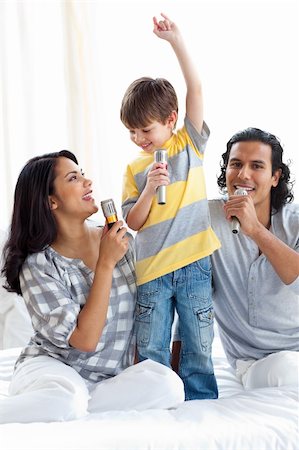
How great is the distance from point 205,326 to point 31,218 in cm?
53

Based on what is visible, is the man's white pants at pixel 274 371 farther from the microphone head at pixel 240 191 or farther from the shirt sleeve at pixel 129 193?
the shirt sleeve at pixel 129 193

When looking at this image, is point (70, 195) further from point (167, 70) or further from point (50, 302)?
point (167, 70)

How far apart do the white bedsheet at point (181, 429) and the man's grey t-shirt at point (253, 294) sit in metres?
0.32

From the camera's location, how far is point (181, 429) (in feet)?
5.62

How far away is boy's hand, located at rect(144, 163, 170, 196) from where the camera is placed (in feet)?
6.59

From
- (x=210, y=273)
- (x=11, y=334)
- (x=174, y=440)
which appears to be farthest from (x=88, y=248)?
(x=11, y=334)

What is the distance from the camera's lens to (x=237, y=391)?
217 centimetres

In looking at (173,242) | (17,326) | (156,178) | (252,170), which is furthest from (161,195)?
(17,326)

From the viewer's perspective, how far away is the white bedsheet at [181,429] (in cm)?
165

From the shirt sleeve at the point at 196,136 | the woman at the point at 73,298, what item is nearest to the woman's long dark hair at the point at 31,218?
the woman at the point at 73,298

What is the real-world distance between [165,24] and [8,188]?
1654 mm

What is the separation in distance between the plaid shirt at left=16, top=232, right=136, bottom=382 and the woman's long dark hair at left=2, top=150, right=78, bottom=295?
0.03m

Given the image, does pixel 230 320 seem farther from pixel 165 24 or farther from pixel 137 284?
pixel 165 24

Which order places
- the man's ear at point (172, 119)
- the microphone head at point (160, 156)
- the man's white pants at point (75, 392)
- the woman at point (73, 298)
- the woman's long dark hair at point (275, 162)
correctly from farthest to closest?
the woman's long dark hair at point (275, 162)
the man's ear at point (172, 119)
the microphone head at point (160, 156)
the woman at point (73, 298)
the man's white pants at point (75, 392)
